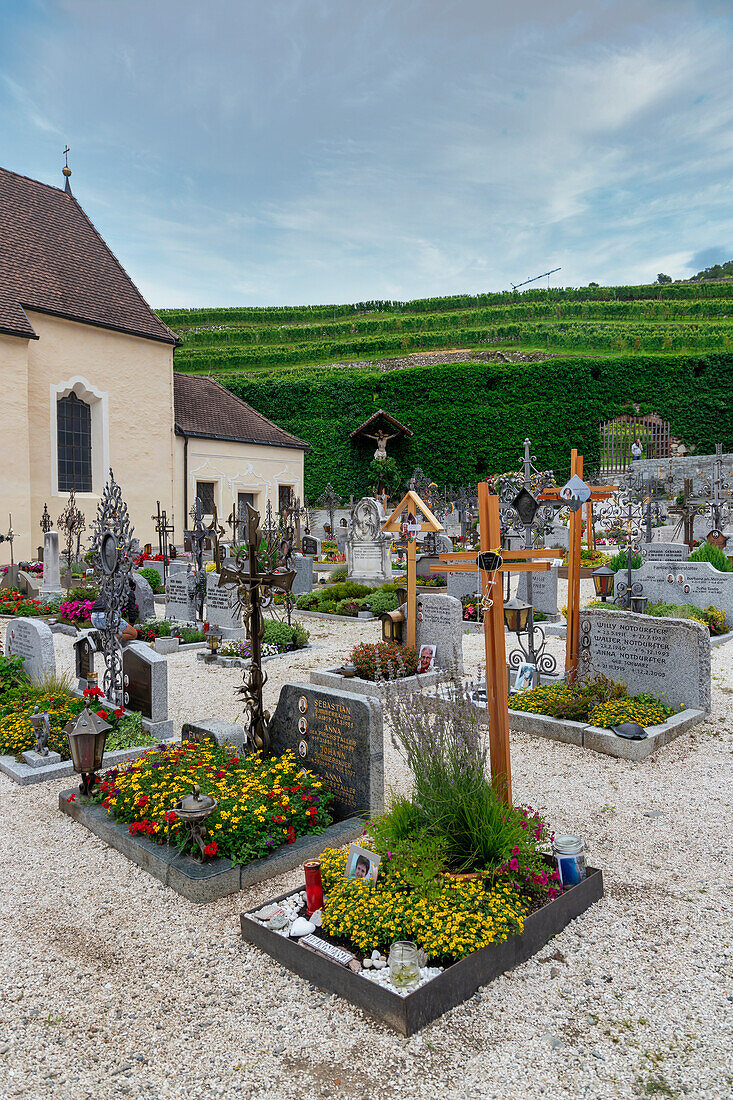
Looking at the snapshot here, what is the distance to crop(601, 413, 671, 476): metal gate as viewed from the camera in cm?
3347

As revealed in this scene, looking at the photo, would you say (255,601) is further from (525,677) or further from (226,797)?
(525,677)

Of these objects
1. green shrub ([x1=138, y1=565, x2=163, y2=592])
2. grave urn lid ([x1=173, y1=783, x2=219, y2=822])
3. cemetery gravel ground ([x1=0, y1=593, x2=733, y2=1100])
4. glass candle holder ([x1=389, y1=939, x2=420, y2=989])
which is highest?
green shrub ([x1=138, y1=565, x2=163, y2=592])

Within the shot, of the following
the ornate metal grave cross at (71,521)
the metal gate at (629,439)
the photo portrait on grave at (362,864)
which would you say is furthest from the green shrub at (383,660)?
the metal gate at (629,439)

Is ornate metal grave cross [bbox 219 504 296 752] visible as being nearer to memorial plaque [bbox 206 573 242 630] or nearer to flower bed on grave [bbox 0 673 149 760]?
flower bed on grave [bbox 0 673 149 760]

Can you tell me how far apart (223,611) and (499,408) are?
83.0 feet

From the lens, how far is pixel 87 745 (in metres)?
5.12

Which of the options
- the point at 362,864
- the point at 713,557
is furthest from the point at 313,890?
the point at 713,557

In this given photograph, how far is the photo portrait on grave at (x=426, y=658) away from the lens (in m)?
9.01

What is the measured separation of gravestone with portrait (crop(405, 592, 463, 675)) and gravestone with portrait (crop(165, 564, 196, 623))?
19.3ft

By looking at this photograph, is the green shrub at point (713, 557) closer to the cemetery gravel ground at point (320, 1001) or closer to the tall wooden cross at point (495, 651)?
the cemetery gravel ground at point (320, 1001)

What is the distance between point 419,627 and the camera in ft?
31.0

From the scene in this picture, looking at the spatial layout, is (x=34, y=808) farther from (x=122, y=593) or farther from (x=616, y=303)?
(x=616, y=303)

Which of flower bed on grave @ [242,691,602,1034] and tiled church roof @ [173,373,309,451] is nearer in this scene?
flower bed on grave @ [242,691,602,1034]

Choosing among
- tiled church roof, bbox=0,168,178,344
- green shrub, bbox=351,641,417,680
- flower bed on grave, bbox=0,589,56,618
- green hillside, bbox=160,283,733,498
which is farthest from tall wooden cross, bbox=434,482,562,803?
green hillside, bbox=160,283,733,498
